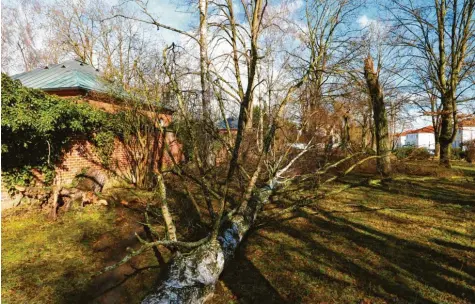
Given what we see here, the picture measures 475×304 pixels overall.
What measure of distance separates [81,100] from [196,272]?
933 cm

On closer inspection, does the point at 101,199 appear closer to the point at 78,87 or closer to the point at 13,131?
the point at 13,131

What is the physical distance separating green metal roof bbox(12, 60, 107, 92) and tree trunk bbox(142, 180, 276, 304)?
8.21m

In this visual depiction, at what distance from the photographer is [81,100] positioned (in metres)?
9.87

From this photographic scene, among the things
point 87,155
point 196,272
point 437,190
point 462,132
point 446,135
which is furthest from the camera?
point 462,132

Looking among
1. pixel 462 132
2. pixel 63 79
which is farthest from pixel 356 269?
pixel 462 132

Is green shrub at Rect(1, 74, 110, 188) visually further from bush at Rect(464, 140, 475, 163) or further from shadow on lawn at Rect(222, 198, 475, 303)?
bush at Rect(464, 140, 475, 163)

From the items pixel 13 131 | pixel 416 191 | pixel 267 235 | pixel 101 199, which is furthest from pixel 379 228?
pixel 13 131

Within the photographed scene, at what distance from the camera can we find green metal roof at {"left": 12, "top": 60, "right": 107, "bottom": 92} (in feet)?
34.3

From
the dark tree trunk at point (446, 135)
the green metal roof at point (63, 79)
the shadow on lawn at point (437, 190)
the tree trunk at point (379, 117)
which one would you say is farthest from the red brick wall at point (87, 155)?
the dark tree trunk at point (446, 135)

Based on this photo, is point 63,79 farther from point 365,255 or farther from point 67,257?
point 365,255

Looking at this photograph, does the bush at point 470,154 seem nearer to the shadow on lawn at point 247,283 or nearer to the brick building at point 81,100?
the brick building at point 81,100

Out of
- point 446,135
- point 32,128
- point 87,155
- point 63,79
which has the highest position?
point 63,79

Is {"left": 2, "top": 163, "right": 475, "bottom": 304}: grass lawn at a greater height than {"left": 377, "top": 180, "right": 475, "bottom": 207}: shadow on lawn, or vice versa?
{"left": 377, "top": 180, "right": 475, "bottom": 207}: shadow on lawn

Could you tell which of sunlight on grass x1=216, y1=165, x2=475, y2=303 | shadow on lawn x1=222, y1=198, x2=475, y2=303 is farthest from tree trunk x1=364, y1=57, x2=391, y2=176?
shadow on lawn x1=222, y1=198, x2=475, y2=303
